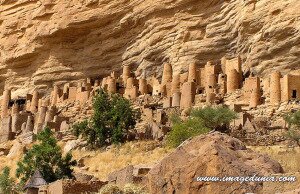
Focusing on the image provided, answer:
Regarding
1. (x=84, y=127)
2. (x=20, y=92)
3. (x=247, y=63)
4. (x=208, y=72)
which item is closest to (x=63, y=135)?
(x=84, y=127)

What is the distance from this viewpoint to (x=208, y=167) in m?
9.75

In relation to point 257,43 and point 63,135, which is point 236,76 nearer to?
point 257,43

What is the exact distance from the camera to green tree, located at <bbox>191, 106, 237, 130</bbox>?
27297 mm

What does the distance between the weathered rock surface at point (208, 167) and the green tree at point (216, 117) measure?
1666 centimetres

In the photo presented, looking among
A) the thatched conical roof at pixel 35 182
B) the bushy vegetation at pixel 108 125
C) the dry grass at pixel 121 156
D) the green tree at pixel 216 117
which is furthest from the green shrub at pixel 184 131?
the thatched conical roof at pixel 35 182

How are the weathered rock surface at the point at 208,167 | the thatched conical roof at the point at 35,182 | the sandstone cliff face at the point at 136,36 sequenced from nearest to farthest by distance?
the weathered rock surface at the point at 208,167
the thatched conical roof at the point at 35,182
the sandstone cliff face at the point at 136,36

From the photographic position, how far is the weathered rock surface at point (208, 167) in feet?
31.2

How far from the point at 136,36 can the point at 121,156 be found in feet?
60.5

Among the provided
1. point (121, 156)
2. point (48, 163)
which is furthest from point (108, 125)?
point (48, 163)

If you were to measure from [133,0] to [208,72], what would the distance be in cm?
904

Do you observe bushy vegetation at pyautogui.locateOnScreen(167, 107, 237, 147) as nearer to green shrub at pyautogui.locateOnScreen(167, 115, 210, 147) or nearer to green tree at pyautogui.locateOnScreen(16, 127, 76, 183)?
green shrub at pyautogui.locateOnScreen(167, 115, 210, 147)

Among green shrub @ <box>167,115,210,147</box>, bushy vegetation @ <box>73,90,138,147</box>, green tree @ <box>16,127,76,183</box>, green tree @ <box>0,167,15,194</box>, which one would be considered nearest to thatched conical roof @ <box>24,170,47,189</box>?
green tree @ <box>16,127,76,183</box>

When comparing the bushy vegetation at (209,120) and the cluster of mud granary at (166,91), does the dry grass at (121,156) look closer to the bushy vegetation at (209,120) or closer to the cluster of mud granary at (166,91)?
the bushy vegetation at (209,120)

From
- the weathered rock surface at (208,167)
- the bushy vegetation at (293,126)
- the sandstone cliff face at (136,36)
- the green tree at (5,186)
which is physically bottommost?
the green tree at (5,186)
